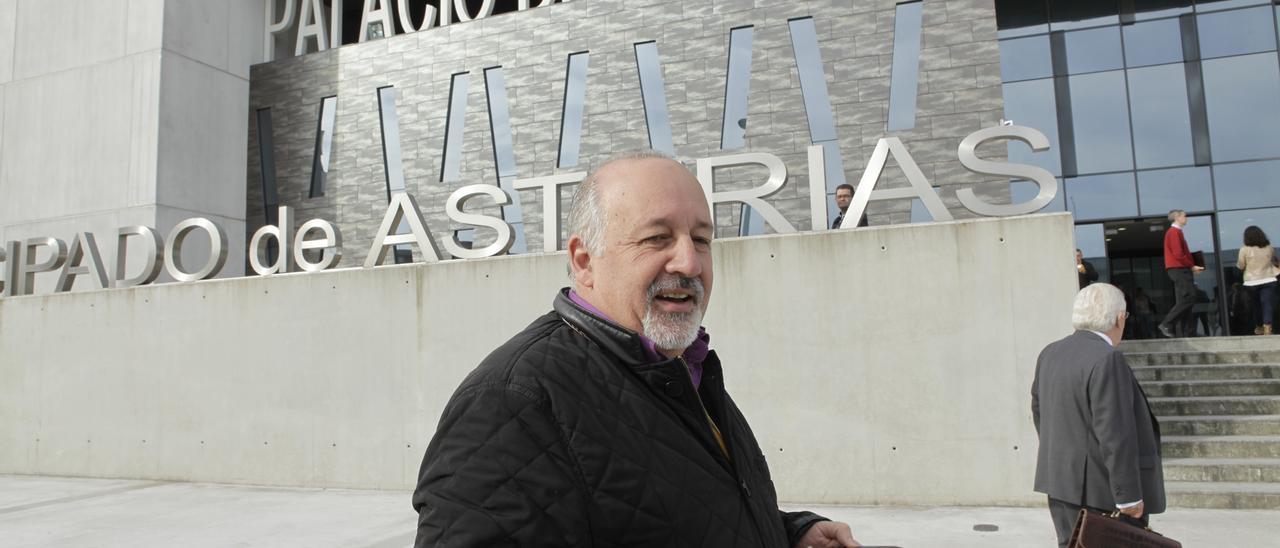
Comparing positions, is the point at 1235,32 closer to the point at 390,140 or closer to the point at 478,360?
the point at 478,360

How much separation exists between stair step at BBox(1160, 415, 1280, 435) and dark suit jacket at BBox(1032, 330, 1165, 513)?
5377mm

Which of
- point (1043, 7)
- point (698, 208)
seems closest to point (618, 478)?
point (698, 208)

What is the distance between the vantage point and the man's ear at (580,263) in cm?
164

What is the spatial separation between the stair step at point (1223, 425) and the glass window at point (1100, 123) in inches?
382

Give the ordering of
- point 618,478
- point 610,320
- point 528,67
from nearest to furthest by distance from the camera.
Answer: point 618,478 < point 610,320 < point 528,67

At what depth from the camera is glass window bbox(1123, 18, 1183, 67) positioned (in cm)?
1620

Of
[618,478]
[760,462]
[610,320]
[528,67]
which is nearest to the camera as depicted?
[618,478]

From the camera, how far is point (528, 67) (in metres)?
16.0

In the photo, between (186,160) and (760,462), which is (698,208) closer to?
(760,462)

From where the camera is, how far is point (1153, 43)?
53.6 feet

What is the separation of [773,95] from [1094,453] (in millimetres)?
11814

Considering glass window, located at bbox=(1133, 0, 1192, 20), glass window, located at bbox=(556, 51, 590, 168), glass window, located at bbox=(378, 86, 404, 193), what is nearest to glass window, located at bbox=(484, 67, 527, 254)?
glass window, located at bbox=(556, 51, 590, 168)

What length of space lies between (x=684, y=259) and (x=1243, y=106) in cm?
1886

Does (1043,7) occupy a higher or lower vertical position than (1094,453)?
higher
